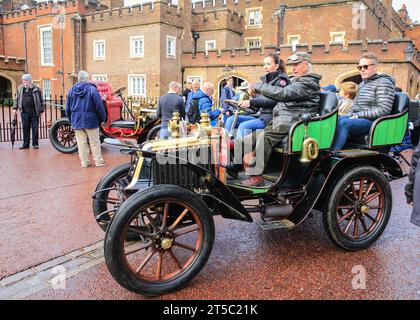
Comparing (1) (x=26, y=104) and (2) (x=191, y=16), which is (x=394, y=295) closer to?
(1) (x=26, y=104)

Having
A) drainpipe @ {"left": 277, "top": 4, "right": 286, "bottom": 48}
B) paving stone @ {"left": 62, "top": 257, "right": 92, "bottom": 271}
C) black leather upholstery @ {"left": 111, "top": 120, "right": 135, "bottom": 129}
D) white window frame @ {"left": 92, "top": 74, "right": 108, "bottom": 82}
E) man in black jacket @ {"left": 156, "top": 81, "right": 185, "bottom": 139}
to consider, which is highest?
drainpipe @ {"left": 277, "top": 4, "right": 286, "bottom": 48}

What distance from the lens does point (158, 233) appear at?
3102 mm

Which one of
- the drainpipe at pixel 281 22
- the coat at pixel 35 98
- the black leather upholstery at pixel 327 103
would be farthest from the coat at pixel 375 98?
the drainpipe at pixel 281 22

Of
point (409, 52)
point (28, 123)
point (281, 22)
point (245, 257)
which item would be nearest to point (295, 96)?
point (245, 257)

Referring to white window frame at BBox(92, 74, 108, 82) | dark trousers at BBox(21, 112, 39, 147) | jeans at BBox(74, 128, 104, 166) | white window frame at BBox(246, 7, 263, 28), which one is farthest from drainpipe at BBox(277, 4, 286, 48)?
jeans at BBox(74, 128, 104, 166)

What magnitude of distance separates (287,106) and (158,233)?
1888mm

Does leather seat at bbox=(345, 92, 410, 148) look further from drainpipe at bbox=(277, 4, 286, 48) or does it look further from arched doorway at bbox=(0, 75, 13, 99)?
arched doorway at bbox=(0, 75, 13, 99)

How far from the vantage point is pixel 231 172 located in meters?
4.06

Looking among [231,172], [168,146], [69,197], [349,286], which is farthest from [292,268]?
[69,197]

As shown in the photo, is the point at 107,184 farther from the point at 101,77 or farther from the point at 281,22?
the point at 101,77

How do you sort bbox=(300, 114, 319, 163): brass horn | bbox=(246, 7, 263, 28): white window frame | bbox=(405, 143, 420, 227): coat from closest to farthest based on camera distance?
bbox=(405, 143, 420, 227): coat → bbox=(300, 114, 319, 163): brass horn → bbox=(246, 7, 263, 28): white window frame

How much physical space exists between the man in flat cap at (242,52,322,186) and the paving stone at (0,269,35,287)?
218cm

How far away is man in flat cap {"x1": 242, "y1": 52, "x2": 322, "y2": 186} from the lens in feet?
12.5

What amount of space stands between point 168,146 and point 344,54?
66.6ft
